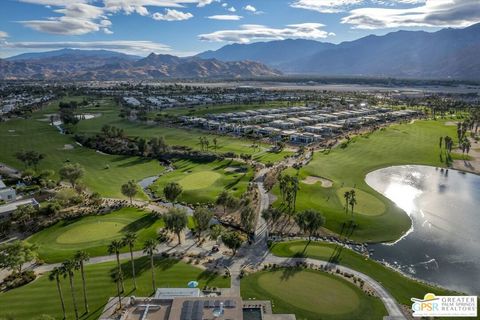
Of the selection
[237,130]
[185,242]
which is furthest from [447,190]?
[237,130]

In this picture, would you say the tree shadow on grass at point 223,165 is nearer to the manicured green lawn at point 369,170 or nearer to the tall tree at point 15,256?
the manicured green lawn at point 369,170

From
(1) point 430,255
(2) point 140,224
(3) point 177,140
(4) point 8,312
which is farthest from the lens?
(3) point 177,140

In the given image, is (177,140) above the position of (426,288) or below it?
above

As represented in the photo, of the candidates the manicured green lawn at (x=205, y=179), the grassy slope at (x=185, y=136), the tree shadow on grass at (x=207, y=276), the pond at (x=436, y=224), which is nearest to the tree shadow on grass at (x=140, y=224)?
the manicured green lawn at (x=205, y=179)

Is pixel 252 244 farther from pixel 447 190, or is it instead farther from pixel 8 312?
pixel 447 190

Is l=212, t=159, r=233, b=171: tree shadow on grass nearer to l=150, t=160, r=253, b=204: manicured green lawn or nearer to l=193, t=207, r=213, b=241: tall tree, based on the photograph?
l=150, t=160, r=253, b=204: manicured green lawn

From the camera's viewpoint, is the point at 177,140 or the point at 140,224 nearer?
the point at 140,224
